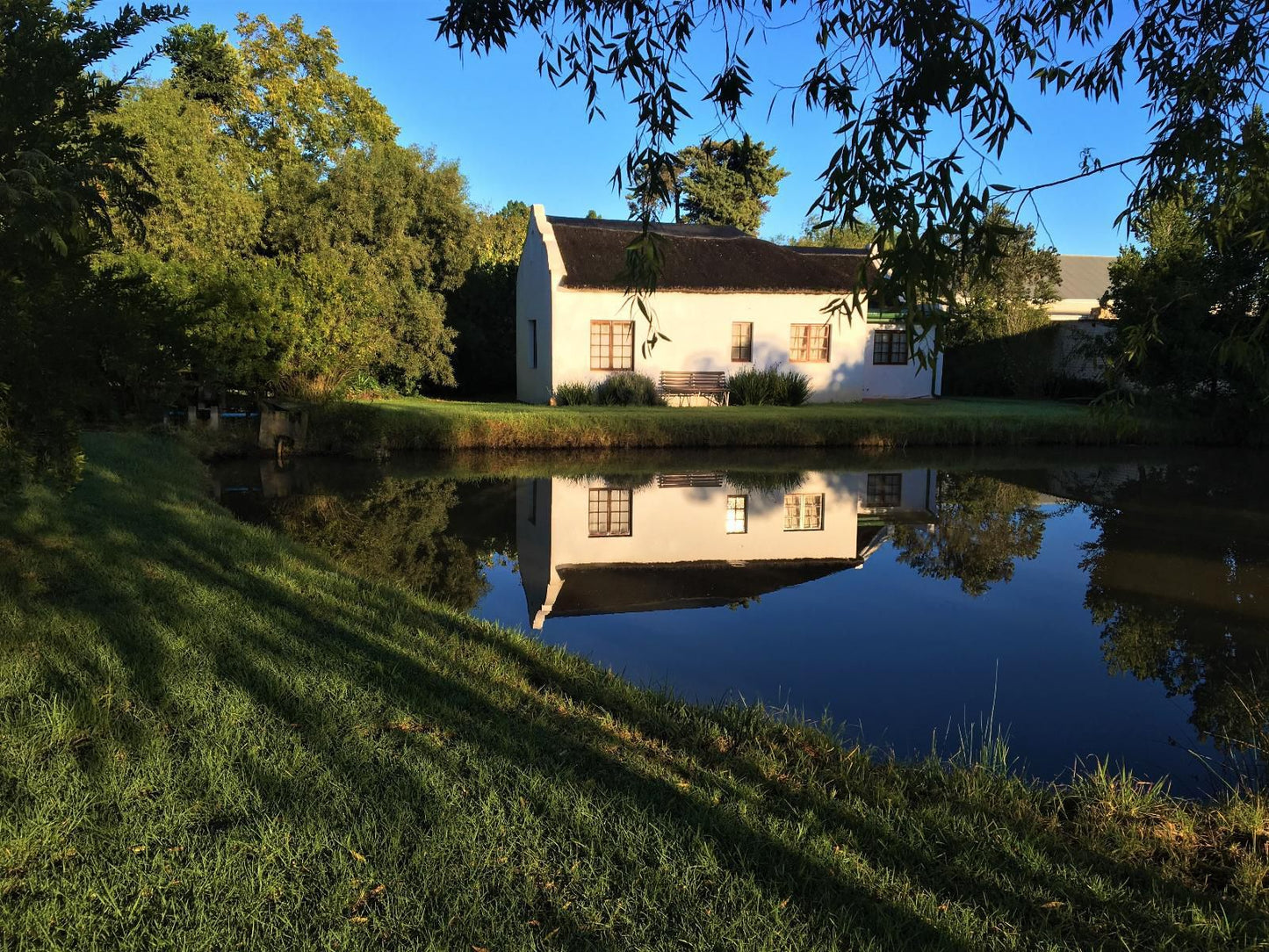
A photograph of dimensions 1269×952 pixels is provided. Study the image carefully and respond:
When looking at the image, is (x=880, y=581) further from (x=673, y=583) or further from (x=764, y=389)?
(x=764, y=389)

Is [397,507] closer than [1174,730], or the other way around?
[1174,730]

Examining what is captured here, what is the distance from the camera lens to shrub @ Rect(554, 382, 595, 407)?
68.0 ft

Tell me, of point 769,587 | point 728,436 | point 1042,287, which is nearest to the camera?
point 769,587

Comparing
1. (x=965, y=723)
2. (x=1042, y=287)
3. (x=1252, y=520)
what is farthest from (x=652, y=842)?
(x=1042, y=287)

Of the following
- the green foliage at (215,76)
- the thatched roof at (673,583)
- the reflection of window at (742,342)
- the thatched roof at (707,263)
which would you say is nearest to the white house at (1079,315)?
the thatched roof at (707,263)

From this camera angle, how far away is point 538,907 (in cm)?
246

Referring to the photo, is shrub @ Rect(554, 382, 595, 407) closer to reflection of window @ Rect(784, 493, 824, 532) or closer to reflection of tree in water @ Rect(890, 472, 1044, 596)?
reflection of window @ Rect(784, 493, 824, 532)

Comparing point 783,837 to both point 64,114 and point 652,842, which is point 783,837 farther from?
point 64,114

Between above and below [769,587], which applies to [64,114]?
above

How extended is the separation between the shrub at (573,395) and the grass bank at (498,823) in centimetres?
1628

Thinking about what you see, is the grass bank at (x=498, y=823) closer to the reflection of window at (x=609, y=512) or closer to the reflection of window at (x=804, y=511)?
the reflection of window at (x=609, y=512)

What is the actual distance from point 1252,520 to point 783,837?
10.7 metres

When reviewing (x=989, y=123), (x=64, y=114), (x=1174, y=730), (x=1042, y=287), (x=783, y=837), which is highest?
(x=1042, y=287)

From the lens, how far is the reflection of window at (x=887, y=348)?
2362cm
